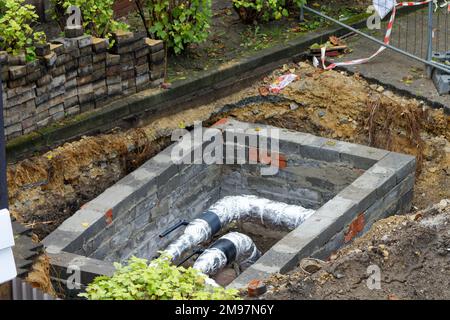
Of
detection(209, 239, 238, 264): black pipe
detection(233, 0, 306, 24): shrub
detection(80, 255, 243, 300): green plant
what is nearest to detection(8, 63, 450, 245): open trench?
detection(233, 0, 306, 24): shrub

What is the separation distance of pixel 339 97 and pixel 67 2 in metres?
3.45

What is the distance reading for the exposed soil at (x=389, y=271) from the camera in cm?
798

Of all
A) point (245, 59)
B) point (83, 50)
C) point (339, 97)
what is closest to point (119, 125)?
point (83, 50)

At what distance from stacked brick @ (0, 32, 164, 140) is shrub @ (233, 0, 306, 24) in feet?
5.55

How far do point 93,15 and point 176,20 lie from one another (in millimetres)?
1226

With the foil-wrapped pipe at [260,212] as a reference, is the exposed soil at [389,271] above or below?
above

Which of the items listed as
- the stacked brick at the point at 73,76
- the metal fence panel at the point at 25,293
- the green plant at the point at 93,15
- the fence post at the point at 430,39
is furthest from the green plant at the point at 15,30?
the fence post at the point at 430,39

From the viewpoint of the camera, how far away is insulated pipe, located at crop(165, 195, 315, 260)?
10.4m

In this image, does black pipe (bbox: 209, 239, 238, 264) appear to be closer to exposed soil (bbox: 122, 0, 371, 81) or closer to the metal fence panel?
exposed soil (bbox: 122, 0, 371, 81)

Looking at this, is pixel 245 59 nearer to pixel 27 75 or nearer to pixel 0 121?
pixel 27 75

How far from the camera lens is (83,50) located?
1045 cm

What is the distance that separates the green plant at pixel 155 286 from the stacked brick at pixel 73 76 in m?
3.09

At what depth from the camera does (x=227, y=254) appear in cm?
1003

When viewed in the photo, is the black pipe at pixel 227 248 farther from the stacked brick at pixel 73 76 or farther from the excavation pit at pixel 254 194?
the stacked brick at pixel 73 76
